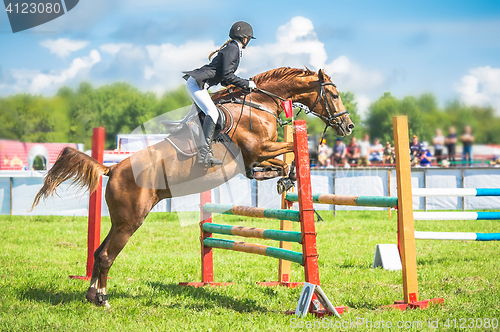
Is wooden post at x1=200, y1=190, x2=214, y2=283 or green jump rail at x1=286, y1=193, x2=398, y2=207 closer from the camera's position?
green jump rail at x1=286, y1=193, x2=398, y2=207

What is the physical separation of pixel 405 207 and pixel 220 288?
2.35m

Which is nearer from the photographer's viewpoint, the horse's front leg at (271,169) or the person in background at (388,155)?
the horse's front leg at (271,169)

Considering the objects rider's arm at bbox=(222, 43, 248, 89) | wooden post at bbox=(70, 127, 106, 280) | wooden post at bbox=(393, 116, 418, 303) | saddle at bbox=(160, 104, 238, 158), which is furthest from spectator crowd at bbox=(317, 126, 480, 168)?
wooden post at bbox=(393, 116, 418, 303)

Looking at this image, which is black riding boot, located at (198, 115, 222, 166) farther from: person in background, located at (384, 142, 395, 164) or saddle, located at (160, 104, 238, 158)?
person in background, located at (384, 142, 395, 164)

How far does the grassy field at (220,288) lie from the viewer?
3967 mm

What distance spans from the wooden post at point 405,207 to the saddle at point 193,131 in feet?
5.58

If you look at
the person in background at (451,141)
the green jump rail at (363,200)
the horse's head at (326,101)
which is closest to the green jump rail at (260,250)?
the green jump rail at (363,200)

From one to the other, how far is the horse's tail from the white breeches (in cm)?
Answer: 124

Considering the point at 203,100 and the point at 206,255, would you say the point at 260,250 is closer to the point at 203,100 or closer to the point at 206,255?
the point at 206,255

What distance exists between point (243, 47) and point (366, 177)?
10638mm

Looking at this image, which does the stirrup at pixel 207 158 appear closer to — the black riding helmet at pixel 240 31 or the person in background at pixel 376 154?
the black riding helmet at pixel 240 31

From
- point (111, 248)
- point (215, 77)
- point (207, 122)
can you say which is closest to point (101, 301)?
point (111, 248)

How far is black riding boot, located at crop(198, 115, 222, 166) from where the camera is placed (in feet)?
15.3

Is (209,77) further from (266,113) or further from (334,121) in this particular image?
(334,121)
